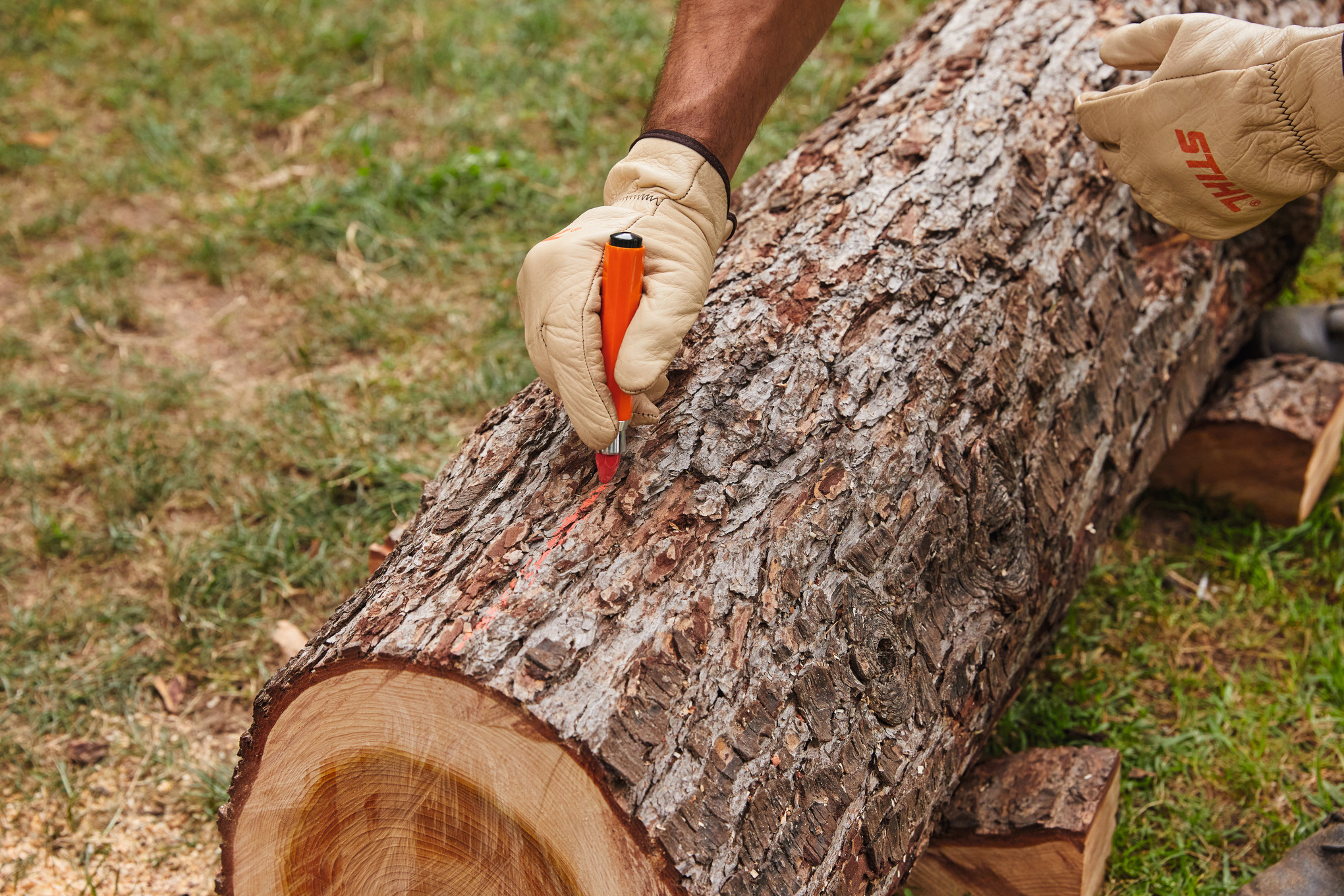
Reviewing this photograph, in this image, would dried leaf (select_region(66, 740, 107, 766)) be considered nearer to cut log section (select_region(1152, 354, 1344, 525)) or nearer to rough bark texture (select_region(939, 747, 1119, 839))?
rough bark texture (select_region(939, 747, 1119, 839))

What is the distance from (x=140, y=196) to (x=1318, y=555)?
Answer: 14.0 feet

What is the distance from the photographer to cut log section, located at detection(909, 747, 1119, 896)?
5.62 feet

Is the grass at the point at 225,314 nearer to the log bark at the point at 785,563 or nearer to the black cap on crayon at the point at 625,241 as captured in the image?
the log bark at the point at 785,563

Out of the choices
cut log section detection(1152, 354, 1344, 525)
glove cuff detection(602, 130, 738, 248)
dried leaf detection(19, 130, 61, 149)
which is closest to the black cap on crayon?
glove cuff detection(602, 130, 738, 248)

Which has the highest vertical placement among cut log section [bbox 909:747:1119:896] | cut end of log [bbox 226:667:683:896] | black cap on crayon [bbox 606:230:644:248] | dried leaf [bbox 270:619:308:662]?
black cap on crayon [bbox 606:230:644:248]

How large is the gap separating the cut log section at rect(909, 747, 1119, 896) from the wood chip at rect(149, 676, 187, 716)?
5.63ft

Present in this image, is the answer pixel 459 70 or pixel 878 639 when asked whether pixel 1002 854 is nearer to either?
pixel 878 639

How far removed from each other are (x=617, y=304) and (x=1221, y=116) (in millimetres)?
1115

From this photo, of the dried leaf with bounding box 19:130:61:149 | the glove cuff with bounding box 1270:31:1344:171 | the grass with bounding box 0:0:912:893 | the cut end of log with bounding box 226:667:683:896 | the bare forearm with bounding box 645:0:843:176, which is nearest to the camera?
the cut end of log with bounding box 226:667:683:896

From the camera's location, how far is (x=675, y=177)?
1.61 meters

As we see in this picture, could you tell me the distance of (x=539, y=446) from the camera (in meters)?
1.62

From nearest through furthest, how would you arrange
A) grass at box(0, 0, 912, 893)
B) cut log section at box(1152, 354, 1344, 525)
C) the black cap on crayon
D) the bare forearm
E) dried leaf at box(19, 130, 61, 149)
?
the black cap on crayon → the bare forearm → grass at box(0, 0, 912, 893) → cut log section at box(1152, 354, 1344, 525) → dried leaf at box(19, 130, 61, 149)

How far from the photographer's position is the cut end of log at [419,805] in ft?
4.01

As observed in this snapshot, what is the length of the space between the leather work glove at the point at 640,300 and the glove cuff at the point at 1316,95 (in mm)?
984
